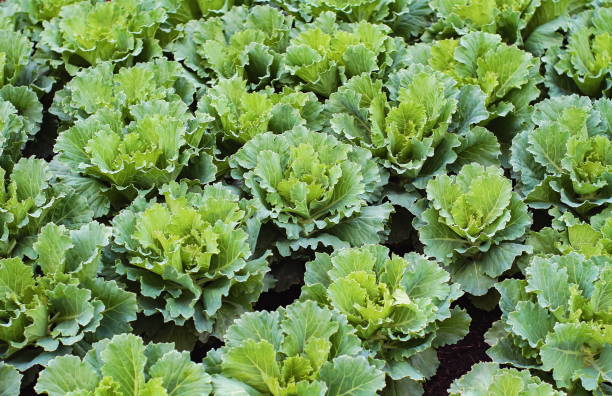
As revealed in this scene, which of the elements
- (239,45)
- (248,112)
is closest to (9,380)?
(248,112)

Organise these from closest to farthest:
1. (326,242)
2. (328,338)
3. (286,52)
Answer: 1. (328,338)
2. (326,242)
3. (286,52)

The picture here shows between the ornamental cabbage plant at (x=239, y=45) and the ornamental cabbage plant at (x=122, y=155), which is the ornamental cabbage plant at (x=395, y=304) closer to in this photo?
the ornamental cabbage plant at (x=122, y=155)

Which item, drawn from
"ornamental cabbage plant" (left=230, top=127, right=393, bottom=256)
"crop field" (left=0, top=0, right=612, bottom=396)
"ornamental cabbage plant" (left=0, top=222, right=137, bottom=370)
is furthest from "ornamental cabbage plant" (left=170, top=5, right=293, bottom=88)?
"ornamental cabbage plant" (left=0, top=222, right=137, bottom=370)

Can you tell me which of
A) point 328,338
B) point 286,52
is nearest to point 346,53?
point 286,52

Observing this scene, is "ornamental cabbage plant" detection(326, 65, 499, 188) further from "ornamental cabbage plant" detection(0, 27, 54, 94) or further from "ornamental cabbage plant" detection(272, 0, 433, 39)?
"ornamental cabbage plant" detection(0, 27, 54, 94)

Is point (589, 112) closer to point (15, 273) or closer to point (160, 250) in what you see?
point (160, 250)
